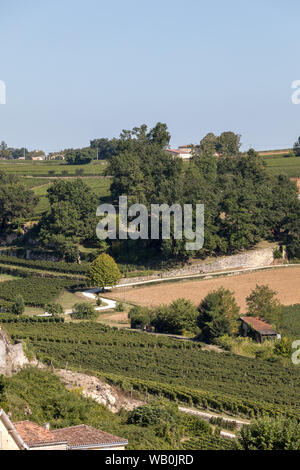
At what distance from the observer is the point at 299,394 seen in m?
49.0

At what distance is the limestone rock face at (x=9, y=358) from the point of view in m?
40.2

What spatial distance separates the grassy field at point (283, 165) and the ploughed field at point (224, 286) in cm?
3225

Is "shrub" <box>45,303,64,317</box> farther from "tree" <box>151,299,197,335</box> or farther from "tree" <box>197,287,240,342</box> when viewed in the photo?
"tree" <box>197,287,240,342</box>

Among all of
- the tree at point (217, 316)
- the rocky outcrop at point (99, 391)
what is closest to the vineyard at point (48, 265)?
the tree at point (217, 316)

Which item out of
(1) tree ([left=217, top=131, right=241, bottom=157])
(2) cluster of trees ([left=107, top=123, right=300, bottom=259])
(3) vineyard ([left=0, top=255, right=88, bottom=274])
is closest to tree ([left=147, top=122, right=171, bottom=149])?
(2) cluster of trees ([left=107, top=123, right=300, bottom=259])

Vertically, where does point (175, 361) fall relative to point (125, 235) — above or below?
below

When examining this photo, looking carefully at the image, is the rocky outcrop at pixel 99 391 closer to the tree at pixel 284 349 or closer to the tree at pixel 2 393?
the tree at pixel 2 393

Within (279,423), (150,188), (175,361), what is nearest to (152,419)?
(279,423)

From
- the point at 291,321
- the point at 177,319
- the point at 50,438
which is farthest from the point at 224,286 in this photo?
the point at 50,438

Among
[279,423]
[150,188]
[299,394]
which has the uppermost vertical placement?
[150,188]

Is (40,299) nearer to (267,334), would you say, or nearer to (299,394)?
(267,334)
